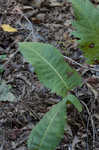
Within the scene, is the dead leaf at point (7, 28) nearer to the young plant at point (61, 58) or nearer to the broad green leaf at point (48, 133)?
the young plant at point (61, 58)

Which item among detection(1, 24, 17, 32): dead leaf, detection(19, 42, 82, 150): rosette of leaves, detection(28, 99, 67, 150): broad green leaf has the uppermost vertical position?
detection(1, 24, 17, 32): dead leaf

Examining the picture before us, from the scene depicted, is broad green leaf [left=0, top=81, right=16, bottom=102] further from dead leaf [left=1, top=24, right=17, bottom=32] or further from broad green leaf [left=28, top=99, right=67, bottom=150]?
dead leaf [left=1, top=24, right=17, bottom=32]

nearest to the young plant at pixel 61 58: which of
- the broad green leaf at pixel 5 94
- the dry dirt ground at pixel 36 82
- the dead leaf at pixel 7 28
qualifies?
the dry dirt ground at pixel 36 82

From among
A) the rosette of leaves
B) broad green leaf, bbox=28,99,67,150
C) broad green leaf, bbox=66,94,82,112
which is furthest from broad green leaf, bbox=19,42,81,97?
broad green leaf, bbox=28,99,67,150

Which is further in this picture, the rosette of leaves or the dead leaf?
the dead leaf

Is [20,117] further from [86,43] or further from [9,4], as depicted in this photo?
[9,4]

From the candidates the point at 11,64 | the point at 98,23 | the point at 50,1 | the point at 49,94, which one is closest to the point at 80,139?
the point at 49,94
